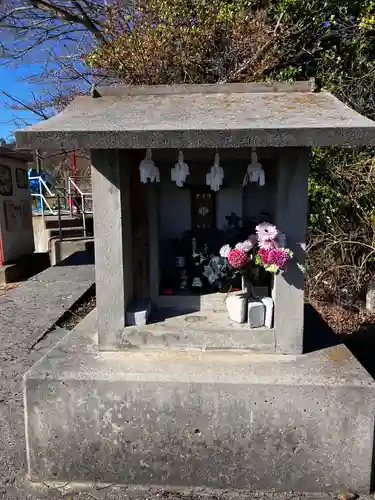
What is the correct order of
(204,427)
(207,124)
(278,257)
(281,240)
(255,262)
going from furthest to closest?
(255,262), (281,240), (278,257), (204,427), (207,124)

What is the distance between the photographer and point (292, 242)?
2.78 metres

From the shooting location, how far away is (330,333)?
325 cm

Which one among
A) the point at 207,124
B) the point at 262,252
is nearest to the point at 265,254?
the point at 262,252

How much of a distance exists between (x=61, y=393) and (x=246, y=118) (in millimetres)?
2126

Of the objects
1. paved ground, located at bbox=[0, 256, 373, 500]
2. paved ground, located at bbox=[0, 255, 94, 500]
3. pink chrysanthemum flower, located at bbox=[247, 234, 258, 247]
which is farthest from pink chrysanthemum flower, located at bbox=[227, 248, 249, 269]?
paved ground, located at bbox=[0, 255, 94, 500]

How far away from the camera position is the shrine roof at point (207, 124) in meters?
2.22

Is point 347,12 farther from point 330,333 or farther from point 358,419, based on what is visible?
point 358,419

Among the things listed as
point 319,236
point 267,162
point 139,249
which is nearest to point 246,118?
point 267,162

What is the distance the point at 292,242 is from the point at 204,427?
4.55 ft

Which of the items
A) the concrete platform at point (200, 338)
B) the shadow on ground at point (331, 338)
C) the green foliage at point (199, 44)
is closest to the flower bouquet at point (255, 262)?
the concrete platform at point (200, 338)

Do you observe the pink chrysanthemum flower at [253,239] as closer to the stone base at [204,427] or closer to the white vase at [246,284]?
the white vase at [246,284]

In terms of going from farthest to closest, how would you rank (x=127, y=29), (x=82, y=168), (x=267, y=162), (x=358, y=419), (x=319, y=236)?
(x=82, y=168) → (x=127, y=29) → (x=319, y=236) → (x=267, y=162) → (x=358, y=419)

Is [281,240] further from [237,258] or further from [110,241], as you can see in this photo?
[110,241]

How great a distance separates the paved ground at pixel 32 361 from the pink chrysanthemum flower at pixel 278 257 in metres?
1.46
